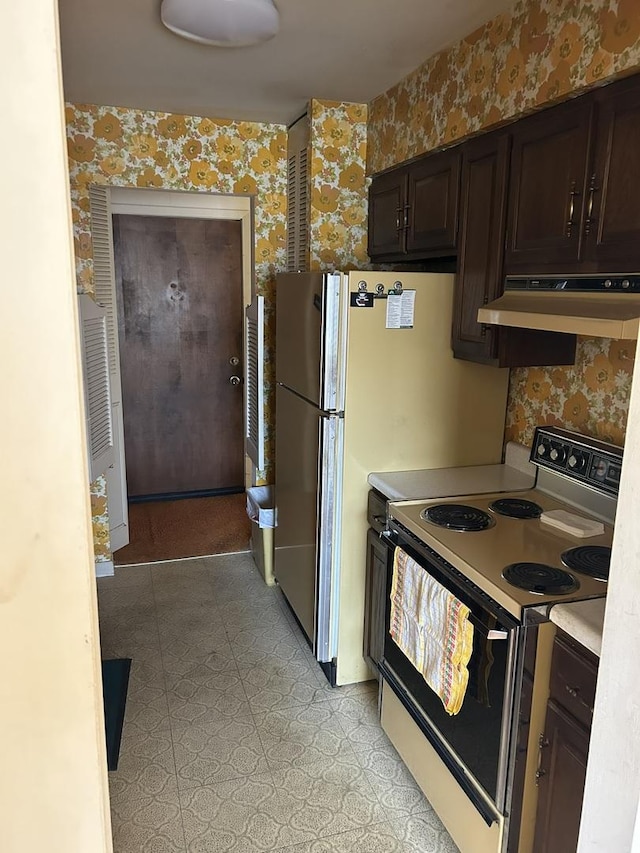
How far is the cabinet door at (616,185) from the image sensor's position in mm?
1572

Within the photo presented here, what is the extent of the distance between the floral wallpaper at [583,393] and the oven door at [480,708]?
0.74m

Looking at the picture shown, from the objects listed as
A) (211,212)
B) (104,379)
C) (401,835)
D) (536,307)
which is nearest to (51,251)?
(536,307)

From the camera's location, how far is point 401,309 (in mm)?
2410

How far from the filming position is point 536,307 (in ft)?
6.10

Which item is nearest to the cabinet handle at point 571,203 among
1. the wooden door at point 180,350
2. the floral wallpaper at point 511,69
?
the floral wallpaper at point 511,69

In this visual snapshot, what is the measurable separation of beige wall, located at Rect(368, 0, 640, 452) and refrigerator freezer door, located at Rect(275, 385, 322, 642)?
849 millimetres

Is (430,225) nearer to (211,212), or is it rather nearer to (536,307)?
(536,307)

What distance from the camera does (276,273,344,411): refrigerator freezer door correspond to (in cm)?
240

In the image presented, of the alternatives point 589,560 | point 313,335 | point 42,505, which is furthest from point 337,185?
point 42,505

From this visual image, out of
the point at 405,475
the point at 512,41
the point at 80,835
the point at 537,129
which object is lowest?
the point at 405,475

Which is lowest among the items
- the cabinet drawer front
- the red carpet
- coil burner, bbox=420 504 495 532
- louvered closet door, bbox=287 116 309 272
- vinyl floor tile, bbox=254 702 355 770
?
vinyl floor tile, bbox=254 702 355 770

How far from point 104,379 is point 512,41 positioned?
2262 mm

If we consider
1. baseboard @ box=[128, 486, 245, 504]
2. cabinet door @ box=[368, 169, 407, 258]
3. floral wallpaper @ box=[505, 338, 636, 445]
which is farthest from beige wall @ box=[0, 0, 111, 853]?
baseboard @ box=[128, 486, 245, 504]

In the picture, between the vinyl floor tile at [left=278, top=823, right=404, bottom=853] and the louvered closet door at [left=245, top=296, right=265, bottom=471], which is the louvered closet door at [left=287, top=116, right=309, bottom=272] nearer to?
the louvered closet door at [left=245, top=296, right=265, bottom=471]
